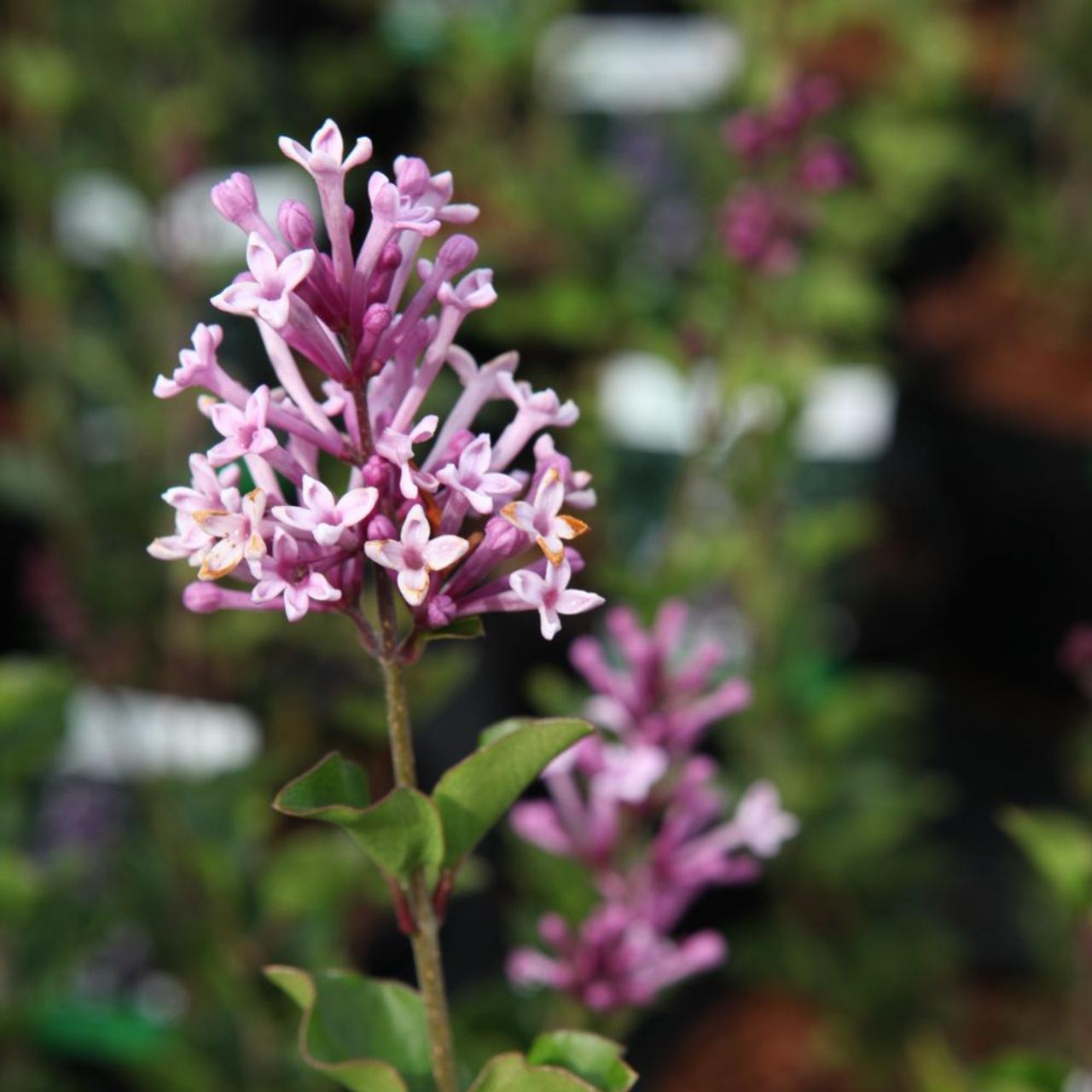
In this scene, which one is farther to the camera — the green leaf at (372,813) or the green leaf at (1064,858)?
the green leaf at (1064,858)

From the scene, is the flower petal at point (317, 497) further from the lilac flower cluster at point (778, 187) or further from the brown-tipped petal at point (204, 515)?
the lilac flower cluster at point (778, 187)

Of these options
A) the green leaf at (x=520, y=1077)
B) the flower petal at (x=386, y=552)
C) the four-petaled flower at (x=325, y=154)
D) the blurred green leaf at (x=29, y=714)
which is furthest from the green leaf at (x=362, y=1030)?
the blurred green leaf at (x=29, y=714)

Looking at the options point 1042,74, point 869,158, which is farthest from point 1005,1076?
point 1042,74

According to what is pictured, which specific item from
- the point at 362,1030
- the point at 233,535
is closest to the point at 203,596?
Result: the point at 233,535

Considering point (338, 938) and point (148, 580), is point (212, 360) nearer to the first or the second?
point (338, 938)

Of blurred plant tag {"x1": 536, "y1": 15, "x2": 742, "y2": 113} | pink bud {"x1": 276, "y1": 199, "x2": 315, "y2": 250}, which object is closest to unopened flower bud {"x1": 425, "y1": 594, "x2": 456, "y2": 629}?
pink bud {"x1": 276, "y1": 199, "x2": 315, "y2": 250}

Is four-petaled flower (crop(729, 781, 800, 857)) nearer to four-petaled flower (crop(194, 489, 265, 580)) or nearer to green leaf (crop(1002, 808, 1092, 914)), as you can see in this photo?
green leaf (crop(1002, 808, 1092, 914))
